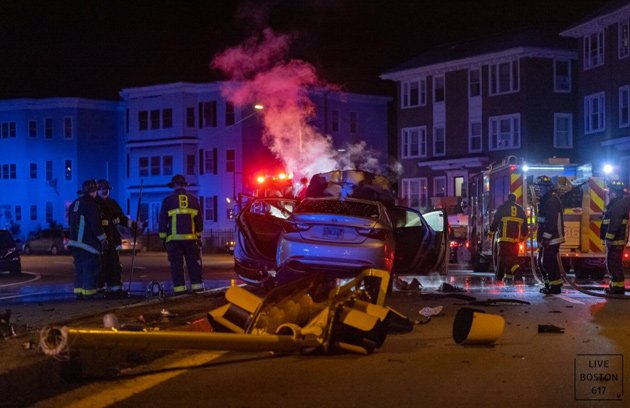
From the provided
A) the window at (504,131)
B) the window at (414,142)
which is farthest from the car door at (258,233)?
the window at (414,142)

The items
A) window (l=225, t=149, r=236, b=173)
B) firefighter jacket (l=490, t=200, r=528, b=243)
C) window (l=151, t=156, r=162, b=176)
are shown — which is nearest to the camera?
firefighter jacket (l=490, t=200, r=528, b=243)

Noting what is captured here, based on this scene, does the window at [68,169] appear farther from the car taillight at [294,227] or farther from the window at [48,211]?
the car taillight at [294,227]

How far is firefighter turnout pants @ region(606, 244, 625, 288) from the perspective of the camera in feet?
45.8

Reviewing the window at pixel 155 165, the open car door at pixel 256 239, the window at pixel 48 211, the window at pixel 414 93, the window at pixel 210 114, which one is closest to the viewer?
the open car door at pixel 256 239

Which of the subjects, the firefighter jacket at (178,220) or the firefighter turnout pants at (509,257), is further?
the firefighter turnout pants at (509,257)

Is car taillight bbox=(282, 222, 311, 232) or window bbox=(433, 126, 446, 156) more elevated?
window bbox=(433, 126, 446, 156)

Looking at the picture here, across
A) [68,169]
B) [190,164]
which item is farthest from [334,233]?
[68,169]

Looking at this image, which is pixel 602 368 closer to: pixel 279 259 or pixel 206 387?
pixel 206 387

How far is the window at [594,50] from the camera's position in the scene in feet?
128

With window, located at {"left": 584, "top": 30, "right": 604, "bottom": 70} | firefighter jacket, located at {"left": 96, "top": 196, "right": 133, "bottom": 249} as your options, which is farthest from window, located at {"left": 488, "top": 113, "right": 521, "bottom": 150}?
firefighter jacket, located at {"left": 96, "top": 196, "right": 133, "bottom": 249}

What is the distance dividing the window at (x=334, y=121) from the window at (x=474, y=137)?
30.7 ft

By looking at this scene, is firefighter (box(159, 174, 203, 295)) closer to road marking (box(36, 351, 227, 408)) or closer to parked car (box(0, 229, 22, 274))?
road marking (box(36, 351, 227, 408))

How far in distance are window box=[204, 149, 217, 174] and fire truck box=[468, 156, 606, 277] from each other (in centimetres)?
3423

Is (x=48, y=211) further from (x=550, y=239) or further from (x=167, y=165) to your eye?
(x=550, y=239)
